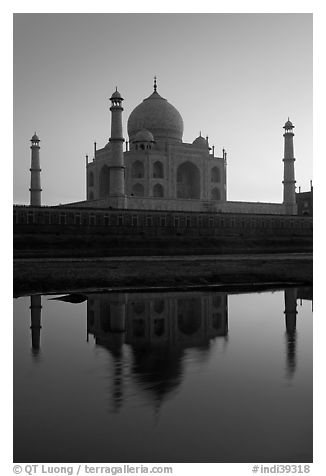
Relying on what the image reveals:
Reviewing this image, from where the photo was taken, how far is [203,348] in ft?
27.2

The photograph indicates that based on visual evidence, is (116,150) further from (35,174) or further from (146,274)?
(146,274)

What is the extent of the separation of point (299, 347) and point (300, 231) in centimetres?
2932

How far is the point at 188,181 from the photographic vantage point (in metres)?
43.4

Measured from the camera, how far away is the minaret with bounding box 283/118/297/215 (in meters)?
40.1

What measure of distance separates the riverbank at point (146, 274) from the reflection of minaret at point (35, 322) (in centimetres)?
132

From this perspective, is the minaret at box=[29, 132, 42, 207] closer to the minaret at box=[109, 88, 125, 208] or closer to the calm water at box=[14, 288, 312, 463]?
the minaret at box=[109, 88, 125, 208]

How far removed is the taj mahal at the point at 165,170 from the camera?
38719mm

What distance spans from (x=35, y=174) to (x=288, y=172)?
66.8ft

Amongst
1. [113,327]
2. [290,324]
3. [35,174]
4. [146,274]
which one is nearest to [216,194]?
[35,174]

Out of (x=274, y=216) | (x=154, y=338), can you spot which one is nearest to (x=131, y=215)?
(x=274, y=216)

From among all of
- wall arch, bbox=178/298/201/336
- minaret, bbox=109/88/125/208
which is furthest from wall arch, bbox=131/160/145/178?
wall arch, bbox=178/298/201/336

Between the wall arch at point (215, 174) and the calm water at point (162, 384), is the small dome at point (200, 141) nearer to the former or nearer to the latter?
the wall arch at point (215, 174)

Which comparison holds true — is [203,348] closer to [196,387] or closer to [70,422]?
[196,387]
